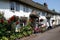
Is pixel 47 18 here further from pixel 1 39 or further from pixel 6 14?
pixel 1 39

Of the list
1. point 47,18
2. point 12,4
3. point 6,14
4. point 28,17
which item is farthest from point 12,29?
point 47,18

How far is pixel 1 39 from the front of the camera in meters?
15.9

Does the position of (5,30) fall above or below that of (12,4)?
below

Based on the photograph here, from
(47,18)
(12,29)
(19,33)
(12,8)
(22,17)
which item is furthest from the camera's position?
(47,18)

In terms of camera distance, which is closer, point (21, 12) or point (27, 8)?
point (21, 12)

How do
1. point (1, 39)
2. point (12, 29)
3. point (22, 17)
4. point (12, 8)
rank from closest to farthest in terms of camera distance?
point (1, 39), point (12, 29), point (12, 8), point (22, 17)

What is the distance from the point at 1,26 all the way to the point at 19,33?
151 inches

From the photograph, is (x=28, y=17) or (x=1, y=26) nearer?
(x=1, y=26)

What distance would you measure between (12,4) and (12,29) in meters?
4.16

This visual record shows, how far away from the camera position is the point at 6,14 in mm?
19828

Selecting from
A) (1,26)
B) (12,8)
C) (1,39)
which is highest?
(12,8)

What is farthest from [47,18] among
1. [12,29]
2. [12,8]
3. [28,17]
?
[12,29]

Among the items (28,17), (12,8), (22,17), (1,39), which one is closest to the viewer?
(1,39)

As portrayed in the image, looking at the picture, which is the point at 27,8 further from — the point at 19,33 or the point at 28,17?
the point at 19,33
